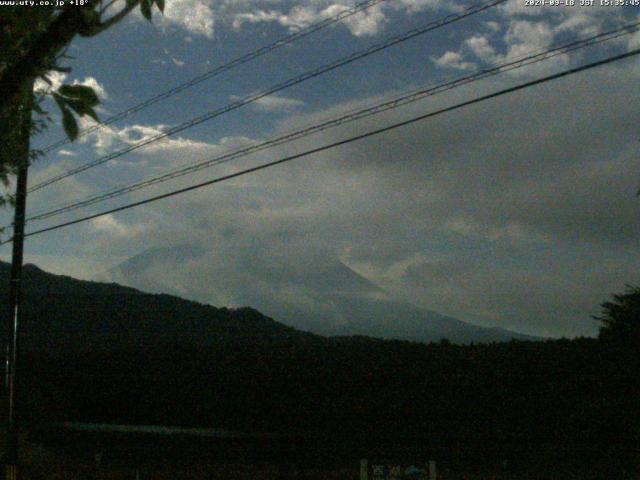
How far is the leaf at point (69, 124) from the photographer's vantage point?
4.44m

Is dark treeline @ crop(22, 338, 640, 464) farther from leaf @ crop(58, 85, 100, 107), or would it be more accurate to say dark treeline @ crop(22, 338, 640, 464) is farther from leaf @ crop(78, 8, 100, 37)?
leaf @ crop(78, 8, 100, 37)

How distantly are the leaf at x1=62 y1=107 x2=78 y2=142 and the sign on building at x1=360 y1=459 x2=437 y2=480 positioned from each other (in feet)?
15.6

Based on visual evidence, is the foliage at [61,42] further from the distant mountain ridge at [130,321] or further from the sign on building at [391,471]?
the distant mountain ridge at [130,321]

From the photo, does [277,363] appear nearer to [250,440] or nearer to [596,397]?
[250,440]

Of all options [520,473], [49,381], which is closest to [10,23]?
[520,473]

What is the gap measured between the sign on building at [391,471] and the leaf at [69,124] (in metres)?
4.76

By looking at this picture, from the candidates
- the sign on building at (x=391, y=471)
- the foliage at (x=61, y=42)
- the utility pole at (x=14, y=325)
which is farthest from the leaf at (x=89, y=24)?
the utility pole at (x=14, y=325)

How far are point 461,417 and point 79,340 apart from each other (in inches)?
719

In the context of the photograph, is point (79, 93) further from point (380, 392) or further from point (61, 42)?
point (380, 392)

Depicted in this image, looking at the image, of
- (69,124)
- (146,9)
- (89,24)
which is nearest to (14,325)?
(69,124)

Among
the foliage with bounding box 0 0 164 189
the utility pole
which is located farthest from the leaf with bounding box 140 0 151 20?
the utility pole

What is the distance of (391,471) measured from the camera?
25.1 ft

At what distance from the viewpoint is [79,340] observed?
27.7 m

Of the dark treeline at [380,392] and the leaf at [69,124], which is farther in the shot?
the dark treeline at [380,392]
